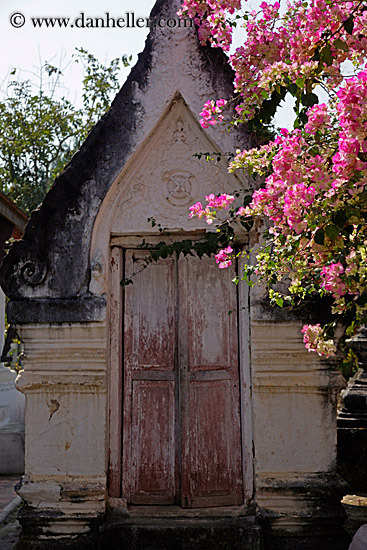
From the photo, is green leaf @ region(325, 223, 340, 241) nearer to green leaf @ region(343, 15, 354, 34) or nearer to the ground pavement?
green leaf @ region(343, 15, 354, 34)

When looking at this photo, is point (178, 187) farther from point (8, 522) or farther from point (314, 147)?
point (8, 522)

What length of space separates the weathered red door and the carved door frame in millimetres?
49

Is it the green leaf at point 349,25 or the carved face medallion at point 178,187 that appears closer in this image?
the green leaf at point 349,25

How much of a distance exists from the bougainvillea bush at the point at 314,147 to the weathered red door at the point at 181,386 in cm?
94

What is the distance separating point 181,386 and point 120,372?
465 mm

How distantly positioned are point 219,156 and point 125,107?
31.1 inches

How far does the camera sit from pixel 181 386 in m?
4.36

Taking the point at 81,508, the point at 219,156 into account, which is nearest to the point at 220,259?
the point at 219,156

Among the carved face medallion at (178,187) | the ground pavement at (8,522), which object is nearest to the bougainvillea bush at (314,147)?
the carved face medallion at (178,187)

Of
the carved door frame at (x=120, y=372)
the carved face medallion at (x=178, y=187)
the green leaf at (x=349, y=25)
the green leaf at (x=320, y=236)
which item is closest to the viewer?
the green leaf at (x=349, y=25)

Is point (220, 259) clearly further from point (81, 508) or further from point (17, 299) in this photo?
point (81, 508)

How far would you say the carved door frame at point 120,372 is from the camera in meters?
4.23

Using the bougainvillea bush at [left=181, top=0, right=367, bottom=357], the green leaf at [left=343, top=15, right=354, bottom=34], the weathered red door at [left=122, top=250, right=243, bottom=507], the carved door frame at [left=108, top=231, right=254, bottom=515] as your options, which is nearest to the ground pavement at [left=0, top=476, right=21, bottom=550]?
the carved door frame at [left=108, top=231, right=254, bottom=515]

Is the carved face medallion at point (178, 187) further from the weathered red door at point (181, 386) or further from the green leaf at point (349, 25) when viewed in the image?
the green leaf at point (349, 25)
